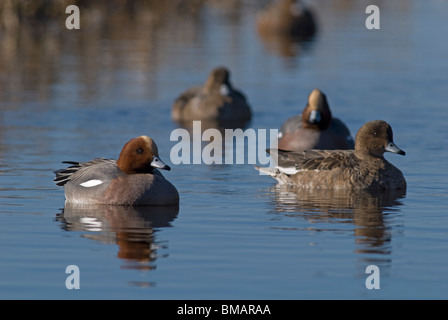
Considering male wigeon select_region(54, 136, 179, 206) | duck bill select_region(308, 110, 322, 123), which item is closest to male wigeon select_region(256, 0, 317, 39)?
duck bill select_region(308, 110, 322, 123)

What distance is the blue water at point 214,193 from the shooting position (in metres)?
9.27

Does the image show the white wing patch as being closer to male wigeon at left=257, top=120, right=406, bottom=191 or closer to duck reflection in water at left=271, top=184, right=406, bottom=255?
duck reflection in water at left=271, top=184, right=406, bottom=255

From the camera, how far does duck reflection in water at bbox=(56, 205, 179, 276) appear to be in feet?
33.2

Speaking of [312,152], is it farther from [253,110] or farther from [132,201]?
[253,110]

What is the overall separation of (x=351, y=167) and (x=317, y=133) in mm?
2447

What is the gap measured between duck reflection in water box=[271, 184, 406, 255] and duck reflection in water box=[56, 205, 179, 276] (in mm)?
1360

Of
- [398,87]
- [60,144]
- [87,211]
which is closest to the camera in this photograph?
[87,211]

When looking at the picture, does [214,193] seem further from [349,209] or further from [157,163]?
[349,209]

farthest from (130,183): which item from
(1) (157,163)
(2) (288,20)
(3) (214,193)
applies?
(2) (288,20)

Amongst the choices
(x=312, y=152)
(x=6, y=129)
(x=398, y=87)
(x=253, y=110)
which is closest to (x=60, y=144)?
(x=6, y=129)

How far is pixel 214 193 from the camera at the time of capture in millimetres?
13344

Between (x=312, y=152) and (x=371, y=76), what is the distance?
36.8 ft

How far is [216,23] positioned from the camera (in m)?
37.2

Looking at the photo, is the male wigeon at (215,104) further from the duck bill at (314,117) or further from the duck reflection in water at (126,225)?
the duck reflection in water at (126,225)
